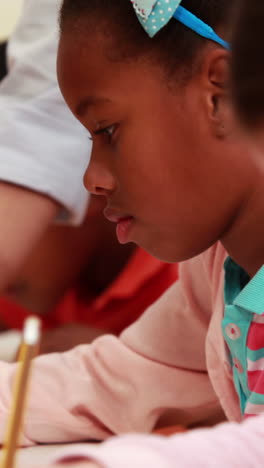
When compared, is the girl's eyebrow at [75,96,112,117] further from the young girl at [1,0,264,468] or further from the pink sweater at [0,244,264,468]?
the pink sweater at [0,244,264,468]

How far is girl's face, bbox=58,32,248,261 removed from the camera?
42 cm

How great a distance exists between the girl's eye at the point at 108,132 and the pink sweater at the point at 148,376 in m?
0.12

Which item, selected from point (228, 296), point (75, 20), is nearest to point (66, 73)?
point (75, 20)

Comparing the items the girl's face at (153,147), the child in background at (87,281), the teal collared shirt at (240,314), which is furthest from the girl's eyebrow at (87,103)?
the child in background at (87,281)

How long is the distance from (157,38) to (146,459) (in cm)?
24

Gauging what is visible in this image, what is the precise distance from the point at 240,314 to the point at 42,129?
31 cm

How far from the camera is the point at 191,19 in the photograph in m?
0.41

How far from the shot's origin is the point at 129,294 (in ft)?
2.61

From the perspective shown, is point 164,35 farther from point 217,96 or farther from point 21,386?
point 21,386

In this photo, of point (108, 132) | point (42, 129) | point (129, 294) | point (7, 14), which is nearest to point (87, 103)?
point (108, 132)

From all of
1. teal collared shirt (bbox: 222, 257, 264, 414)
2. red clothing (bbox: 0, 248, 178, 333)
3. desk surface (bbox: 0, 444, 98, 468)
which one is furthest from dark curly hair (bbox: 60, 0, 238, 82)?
red clothing (bbox: 0, 248, 178, 333)

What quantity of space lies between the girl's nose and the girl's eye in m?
0.02

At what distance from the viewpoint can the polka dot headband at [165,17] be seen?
1.32 ft

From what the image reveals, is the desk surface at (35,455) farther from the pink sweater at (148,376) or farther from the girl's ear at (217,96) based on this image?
the girl's ear at (217,96)
